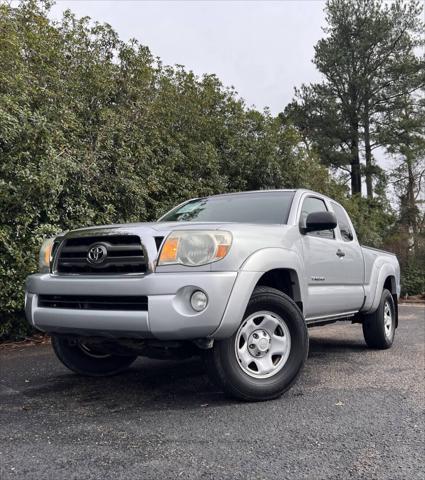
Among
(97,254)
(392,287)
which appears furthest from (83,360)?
(392,287)

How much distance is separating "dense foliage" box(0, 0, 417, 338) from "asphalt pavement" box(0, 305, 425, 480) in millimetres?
2328

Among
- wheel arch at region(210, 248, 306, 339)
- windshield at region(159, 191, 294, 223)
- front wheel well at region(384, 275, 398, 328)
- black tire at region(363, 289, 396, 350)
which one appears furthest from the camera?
front wheel well at region(384, 275, 398, 328)

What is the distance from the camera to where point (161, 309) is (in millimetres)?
3488

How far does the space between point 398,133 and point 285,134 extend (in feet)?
44.3

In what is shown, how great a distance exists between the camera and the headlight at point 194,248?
367 centimetres

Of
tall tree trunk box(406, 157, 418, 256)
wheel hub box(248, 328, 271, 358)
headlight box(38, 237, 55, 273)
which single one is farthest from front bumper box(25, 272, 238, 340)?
tall tree trunk box(406, 157, 418, 256)

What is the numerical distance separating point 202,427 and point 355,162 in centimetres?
2368

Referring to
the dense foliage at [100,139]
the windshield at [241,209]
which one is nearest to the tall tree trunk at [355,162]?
the dense foliage at [100,139]

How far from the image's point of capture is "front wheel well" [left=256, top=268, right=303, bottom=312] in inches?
173

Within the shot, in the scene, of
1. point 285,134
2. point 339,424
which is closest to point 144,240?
point 339,424

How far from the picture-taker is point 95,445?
3021 mm

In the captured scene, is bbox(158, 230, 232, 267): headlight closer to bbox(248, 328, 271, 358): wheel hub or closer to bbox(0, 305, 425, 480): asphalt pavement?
bbox(248, 328, 271, 358): wheel hub

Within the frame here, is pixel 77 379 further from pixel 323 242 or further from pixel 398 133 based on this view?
pixel 398 133

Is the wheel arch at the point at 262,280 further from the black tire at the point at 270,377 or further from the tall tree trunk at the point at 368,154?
the tall tree trunk at the point at 368,154
